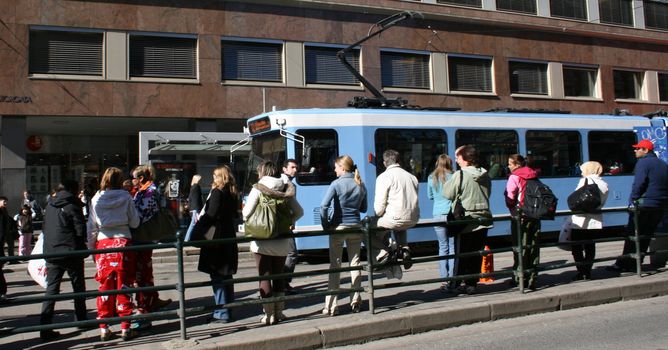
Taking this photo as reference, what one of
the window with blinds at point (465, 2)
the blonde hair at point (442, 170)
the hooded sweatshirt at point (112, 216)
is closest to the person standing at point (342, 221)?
the blonde hair at point (442, 170)

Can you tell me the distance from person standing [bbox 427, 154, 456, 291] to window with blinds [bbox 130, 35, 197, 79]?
13699 mm

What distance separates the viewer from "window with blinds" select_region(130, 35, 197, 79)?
19.0 meters

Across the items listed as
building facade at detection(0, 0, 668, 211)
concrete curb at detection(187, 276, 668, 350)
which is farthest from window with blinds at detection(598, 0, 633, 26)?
concrete curb at detection(187, 276, 668, 350)

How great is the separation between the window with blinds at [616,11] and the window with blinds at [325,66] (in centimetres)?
1298

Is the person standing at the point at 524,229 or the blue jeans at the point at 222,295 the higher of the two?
the person standing at the point at 524,229

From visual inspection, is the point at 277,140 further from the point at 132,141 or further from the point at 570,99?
the point at 570,99

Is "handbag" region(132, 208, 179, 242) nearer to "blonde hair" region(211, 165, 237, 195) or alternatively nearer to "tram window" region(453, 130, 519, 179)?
"blonde hair" region(211, 165, 237, 195)

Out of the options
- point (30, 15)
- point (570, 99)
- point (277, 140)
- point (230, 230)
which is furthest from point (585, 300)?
point (570, 99)

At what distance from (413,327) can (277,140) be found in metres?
6.24

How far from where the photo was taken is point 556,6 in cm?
2559

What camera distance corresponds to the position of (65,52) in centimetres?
1817

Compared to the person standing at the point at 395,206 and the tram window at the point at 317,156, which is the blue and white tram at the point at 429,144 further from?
the person standing at the point at 395,206

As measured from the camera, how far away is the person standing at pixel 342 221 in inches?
252

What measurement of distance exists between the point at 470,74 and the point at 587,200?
17.0m
